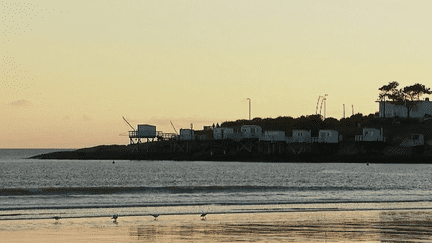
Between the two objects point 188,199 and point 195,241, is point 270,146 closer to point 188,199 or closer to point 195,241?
point 188,199

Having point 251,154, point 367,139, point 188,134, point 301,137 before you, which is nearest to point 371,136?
point 367,139

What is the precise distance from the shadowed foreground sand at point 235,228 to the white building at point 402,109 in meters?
132

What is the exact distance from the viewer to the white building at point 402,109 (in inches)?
6398

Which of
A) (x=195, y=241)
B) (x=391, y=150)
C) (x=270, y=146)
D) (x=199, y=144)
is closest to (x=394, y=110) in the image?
(x=391, y=150)

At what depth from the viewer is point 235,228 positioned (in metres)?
30.3

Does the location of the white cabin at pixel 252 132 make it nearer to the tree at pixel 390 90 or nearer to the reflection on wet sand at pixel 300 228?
the tree at pixel 390 90

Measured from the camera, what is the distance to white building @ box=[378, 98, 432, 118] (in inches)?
6398

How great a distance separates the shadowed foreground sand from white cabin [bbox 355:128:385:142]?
113m

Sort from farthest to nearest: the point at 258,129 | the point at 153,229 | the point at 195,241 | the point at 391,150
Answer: the point at 258,129, the point at 391,150, the point at 153,229, the point at 195,241

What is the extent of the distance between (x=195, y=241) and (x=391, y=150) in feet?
419

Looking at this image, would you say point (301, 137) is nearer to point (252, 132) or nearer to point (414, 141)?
point (252, 132)

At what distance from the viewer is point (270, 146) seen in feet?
518

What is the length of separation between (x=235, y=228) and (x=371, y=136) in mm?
121345

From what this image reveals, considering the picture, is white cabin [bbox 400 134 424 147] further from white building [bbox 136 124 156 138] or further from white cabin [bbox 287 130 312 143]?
white building [bbox 136 124 156 138]
